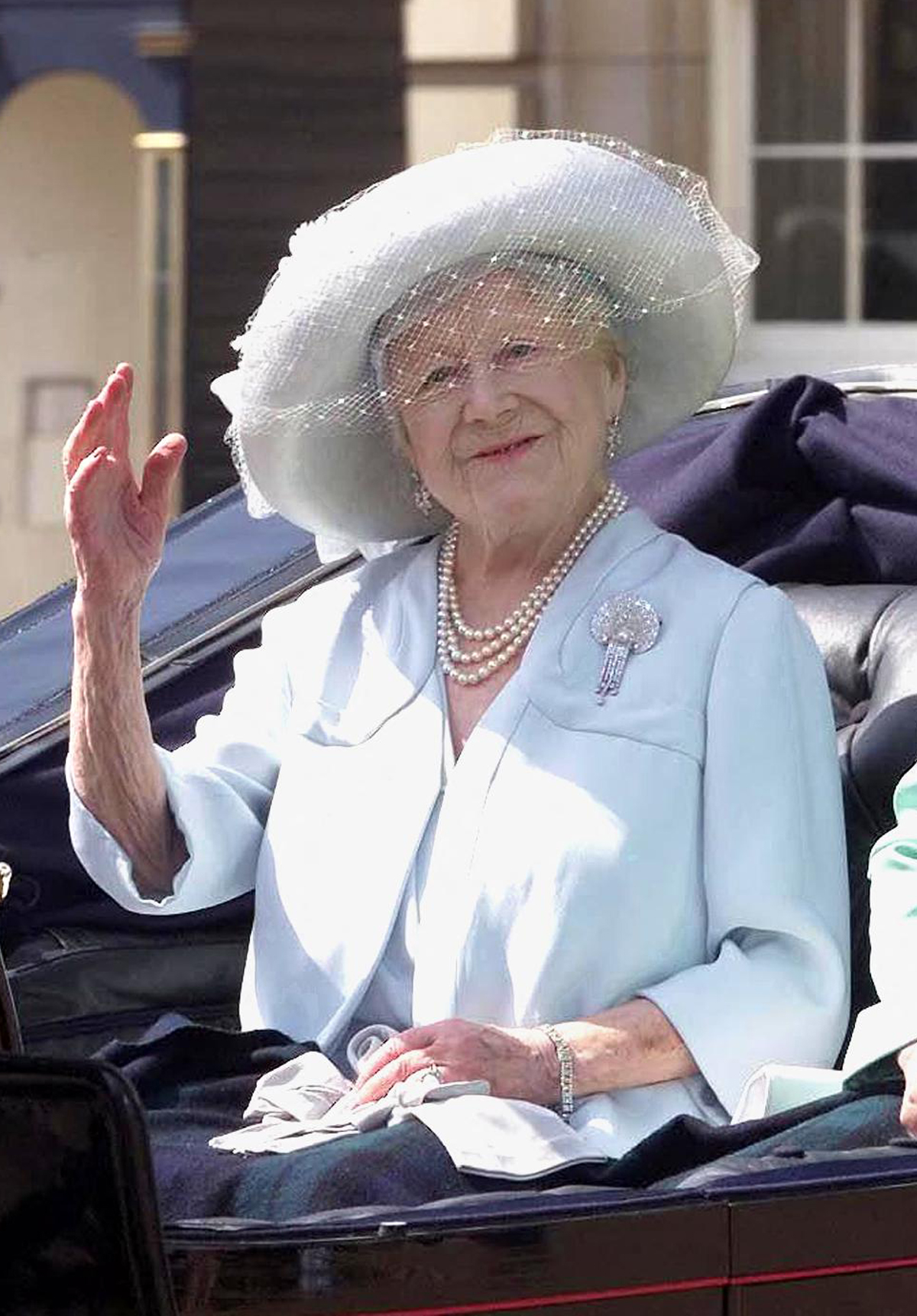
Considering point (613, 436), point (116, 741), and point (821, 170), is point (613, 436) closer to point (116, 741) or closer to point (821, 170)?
point (116, 741)

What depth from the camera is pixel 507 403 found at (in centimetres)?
245

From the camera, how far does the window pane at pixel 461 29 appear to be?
24.5 feet

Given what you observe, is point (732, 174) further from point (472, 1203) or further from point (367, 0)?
point (472, 1203)

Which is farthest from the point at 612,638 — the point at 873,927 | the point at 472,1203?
the point at 472,1203

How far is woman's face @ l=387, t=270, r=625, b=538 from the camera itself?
2453 millimetres

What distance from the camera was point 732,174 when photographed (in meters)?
7.56

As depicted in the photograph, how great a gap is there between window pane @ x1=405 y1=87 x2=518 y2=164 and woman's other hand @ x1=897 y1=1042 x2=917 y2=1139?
5622 millimetres

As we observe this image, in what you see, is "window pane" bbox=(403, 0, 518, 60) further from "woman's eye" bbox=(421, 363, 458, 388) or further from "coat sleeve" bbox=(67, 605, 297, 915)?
"woman's eye" bbox=(421, 363, 458, 388)

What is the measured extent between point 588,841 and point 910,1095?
408 millimetres

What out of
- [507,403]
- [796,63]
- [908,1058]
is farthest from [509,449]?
[796,63]

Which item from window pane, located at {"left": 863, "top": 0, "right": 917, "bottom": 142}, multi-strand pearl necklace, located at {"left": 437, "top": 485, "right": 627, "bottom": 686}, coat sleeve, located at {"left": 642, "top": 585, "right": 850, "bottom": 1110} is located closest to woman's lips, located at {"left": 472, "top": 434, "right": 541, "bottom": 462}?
multi-strand pearl necklace, located at {"left": 437, "top": 485, "right": 627, "bottom": 686}

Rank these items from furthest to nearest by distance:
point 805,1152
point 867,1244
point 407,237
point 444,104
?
point 444,104
point 407,237
point 805,1152
point 867,1244

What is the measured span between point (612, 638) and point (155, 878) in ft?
1.59

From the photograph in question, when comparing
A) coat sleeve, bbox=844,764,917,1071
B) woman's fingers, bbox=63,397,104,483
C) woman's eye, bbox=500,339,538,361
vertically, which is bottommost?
coat sleeve, bbox=844,764,917,1071
